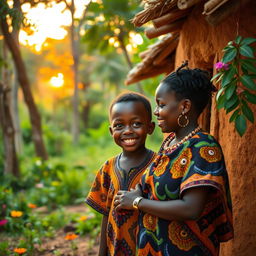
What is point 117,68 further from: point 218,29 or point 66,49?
point 218,29

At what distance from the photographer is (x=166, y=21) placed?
10.6 feet

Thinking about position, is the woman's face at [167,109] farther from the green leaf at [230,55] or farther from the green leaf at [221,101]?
the green leaf at [230,55]

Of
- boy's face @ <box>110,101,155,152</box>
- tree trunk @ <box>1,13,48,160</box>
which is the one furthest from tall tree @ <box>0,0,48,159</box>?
boy's face @ <box>110,101,155,152</box>

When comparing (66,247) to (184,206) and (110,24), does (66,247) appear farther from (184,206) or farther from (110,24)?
(110,24)

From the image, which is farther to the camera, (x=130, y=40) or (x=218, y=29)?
(x=130, y=40)

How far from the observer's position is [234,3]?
7.81 ft

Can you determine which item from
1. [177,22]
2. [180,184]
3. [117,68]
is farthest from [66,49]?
[180,184]

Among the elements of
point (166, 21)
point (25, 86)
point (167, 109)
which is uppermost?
point (166, 21)

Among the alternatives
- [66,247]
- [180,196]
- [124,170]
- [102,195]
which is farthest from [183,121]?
[66,247]

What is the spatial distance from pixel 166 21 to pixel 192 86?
123cm

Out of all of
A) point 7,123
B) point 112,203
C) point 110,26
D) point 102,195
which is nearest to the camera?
point 112,203

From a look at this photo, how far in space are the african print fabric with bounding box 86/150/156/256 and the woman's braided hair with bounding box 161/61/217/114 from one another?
0.65m

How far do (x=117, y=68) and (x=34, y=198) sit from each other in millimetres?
19020

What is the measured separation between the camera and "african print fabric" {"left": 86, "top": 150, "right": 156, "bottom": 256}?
2.52 metres
